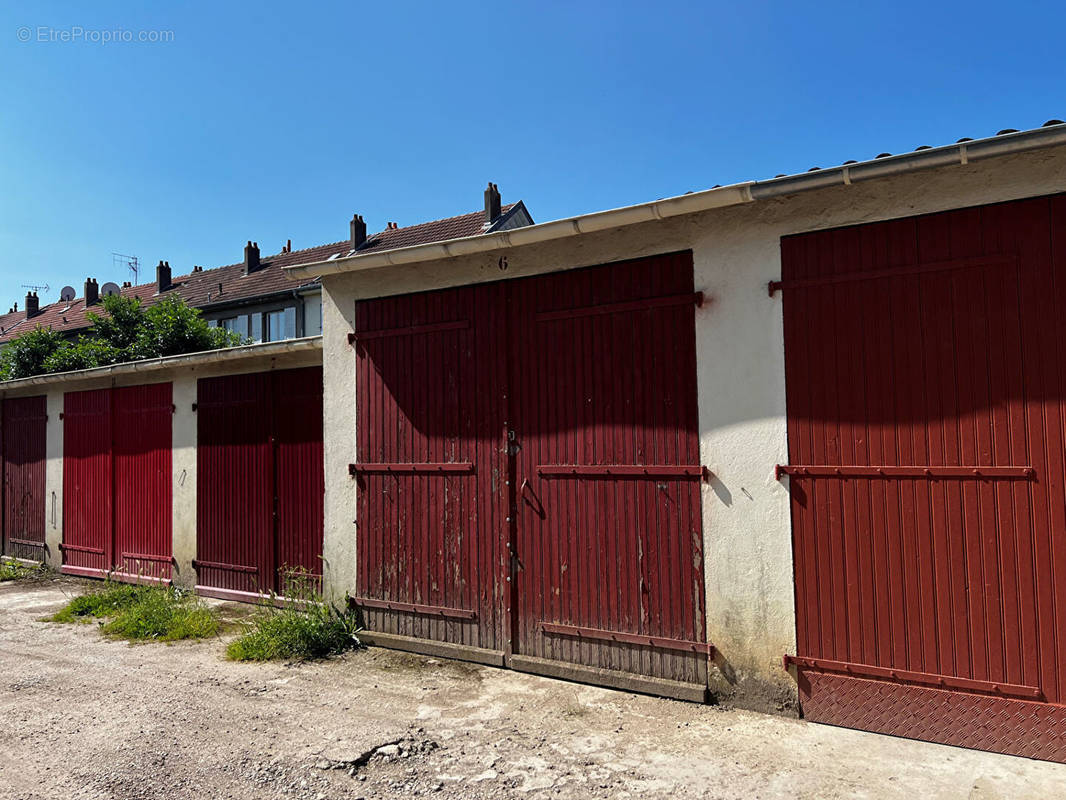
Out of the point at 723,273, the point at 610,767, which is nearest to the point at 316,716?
the point at 610,767

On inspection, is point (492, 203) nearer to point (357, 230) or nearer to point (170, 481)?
point (357, 230)

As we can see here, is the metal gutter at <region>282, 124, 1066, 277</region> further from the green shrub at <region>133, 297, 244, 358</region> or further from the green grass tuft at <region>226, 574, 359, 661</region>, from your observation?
the green shrub at <region>133, 297, 244, 358</region>

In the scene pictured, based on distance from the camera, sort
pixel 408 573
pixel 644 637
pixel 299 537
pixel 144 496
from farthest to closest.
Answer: pixel 144 496 → pixel 299 537 → pixel 408 573 → pixel 644 637

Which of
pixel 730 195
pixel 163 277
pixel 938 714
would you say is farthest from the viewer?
pixel 163 277

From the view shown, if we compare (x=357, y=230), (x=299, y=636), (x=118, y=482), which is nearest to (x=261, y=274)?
(x=357, y=230)

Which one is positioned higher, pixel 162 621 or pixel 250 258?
pixel 250 258

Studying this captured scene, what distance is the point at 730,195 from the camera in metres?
4.25

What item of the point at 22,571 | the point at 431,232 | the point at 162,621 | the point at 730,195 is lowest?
the point at 22,571

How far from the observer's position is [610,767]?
3.61 m

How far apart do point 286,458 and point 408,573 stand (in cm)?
247

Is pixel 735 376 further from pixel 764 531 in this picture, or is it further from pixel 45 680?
pixel 45 680

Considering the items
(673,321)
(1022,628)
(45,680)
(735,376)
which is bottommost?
(45,680)

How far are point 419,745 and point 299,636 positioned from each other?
2.23 metres

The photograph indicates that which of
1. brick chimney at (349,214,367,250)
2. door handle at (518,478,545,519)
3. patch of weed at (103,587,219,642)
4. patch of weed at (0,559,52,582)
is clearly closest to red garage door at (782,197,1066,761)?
door handle at (518,478,545,519)
